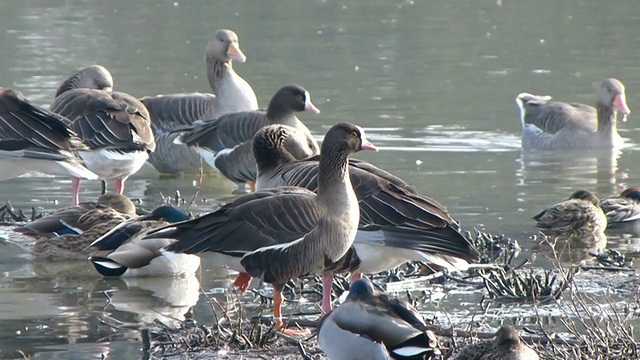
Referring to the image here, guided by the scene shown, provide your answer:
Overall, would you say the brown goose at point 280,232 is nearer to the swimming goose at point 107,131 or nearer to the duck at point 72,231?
the duck at point 72,231

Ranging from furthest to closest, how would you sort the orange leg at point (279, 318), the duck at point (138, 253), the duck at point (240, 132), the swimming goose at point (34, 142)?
the duck at point (240, 132)
the swimming goose at point (34, 142)
the duck at point (138, 253)
the orange leg at point (279, 318)

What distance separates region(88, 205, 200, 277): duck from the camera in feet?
31.5

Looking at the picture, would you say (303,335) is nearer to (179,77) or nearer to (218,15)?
(179,77)

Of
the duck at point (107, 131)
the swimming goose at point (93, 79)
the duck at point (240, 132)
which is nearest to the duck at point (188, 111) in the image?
the duck at point (240, 132)

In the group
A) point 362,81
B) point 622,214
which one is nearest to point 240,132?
point 622,214

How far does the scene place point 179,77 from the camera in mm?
23938

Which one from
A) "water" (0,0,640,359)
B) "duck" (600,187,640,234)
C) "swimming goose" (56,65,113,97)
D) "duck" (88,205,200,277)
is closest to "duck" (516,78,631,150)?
"water" (0,0,640,359)

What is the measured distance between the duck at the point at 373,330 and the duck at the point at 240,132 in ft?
21.6

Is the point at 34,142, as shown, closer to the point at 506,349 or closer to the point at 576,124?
the point at 506,349

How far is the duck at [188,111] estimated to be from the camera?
15461mm

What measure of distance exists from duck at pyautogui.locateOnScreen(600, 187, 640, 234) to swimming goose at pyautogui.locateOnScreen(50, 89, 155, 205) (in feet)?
15.6

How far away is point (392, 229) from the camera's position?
852cm

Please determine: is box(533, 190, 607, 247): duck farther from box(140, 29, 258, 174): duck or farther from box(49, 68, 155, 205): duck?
box(140, 29, 258, 174): duck

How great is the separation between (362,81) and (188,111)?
7.45 meters
